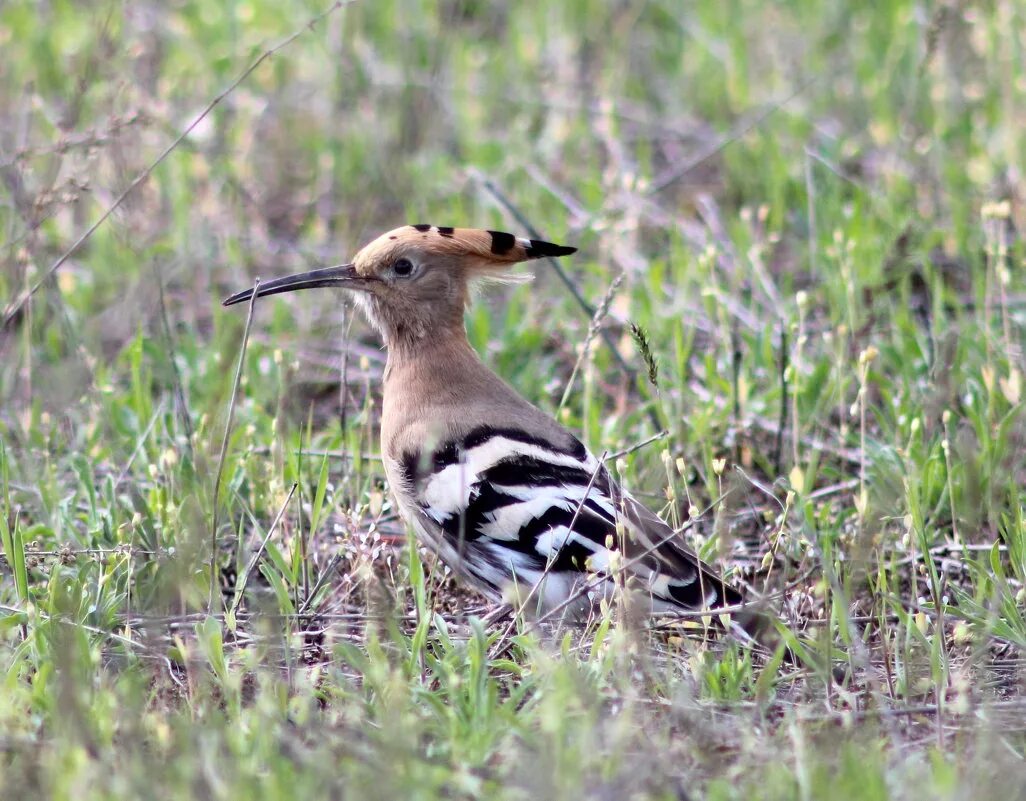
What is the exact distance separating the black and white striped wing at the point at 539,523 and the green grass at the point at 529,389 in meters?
0.11

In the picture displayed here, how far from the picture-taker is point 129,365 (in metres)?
3.76

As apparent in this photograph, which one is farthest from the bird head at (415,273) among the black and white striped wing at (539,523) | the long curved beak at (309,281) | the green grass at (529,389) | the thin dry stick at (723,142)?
the thin dry stick at (723,142)

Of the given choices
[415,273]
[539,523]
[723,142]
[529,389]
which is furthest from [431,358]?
[723,142]

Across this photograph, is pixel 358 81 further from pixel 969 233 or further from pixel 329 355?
pixel 969 233

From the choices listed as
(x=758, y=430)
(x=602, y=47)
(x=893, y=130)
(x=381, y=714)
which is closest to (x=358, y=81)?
(x=602, y=47)

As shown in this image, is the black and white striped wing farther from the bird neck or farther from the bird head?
the bird head

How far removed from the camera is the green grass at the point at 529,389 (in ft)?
6.75

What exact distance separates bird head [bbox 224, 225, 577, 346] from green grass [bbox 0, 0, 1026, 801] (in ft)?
0.89

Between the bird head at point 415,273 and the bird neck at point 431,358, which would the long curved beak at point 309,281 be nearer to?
the bird head at point 415,273

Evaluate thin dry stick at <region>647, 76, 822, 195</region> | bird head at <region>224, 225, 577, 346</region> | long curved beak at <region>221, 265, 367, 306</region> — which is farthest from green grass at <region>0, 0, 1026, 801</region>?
bird head at <region>224, 225, 577, 346</region>

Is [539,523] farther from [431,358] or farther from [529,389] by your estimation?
[529,389]

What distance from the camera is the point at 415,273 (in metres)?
3.10

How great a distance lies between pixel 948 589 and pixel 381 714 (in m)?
1.24

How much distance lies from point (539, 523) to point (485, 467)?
0.17 meters
